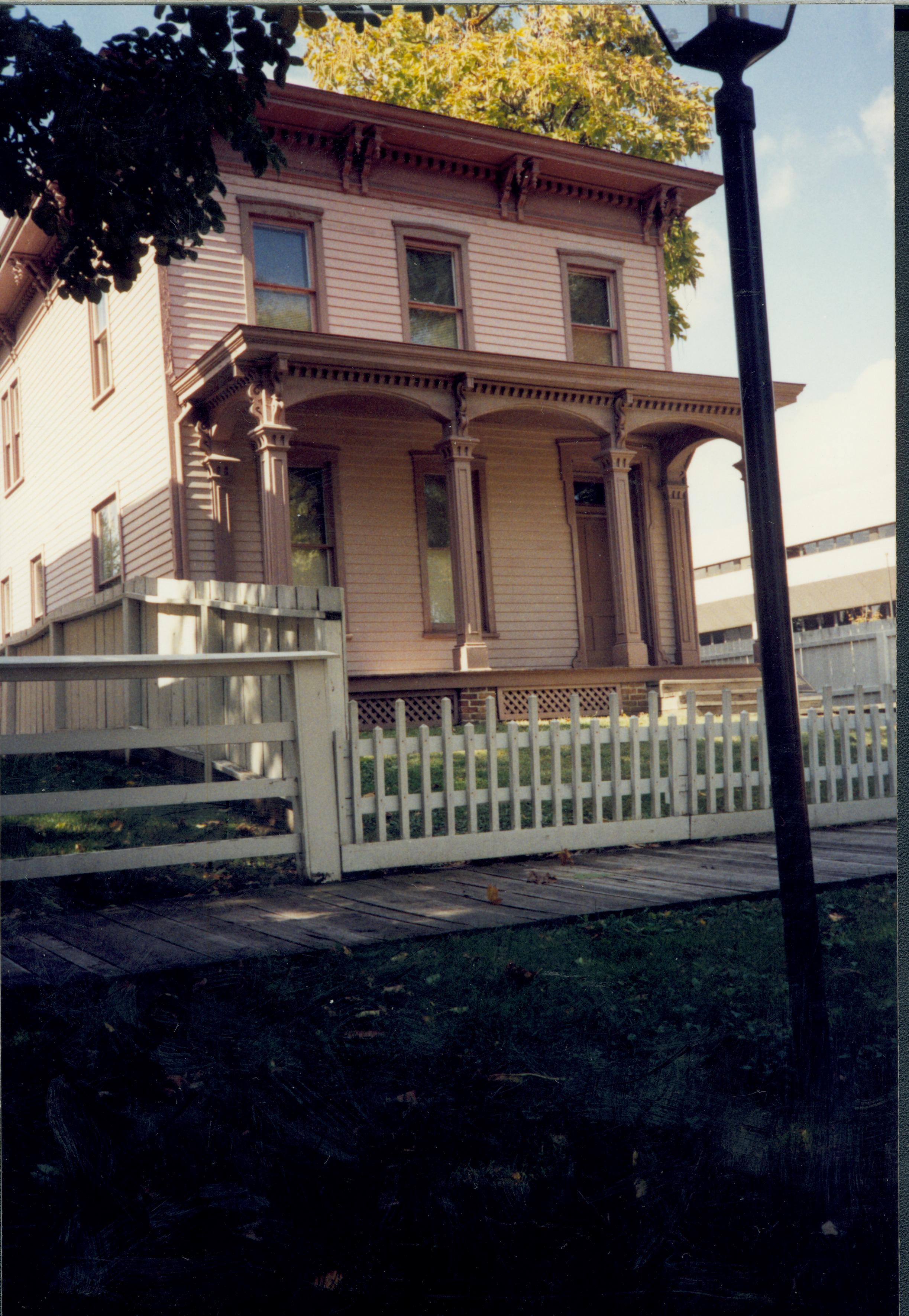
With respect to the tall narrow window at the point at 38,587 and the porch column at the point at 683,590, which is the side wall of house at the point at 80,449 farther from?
the porch column at the point at 683,590

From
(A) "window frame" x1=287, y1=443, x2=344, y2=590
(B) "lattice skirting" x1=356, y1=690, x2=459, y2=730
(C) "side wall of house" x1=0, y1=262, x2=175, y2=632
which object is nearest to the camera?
(C) "side wall of house" x1=0, y1=262, x2=175, y2=632

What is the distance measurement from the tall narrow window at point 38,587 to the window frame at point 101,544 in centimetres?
12

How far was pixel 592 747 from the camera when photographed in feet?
10.3

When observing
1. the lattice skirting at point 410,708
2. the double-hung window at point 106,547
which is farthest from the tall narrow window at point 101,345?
the lattice skirting at point 410,708

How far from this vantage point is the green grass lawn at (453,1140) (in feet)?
4.24

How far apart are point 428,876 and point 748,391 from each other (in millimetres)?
1829

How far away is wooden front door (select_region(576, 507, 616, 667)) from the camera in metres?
2.12

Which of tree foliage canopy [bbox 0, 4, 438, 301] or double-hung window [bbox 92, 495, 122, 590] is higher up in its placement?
tree foliage canopy [bbox 0, 4, 438, 301]

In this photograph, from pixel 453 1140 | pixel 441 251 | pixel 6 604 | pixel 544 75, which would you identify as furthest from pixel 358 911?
pixel 544 75

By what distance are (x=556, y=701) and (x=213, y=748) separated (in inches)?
38.0

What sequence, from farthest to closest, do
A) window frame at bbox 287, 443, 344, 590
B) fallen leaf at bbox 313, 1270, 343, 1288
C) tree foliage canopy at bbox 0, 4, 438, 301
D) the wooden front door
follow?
window frame at bbox 287, 443, 344, 590 → the wooden front door → tree foliage canopy at bbox 0, 4, 438, 301 → fallen leaf at bbox 313, 1270, 343, 1288

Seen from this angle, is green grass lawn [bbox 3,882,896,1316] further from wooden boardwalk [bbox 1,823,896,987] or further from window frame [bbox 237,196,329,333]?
window frame [bbox 237,196,329,333]

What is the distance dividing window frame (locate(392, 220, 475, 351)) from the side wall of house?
24.1 inches

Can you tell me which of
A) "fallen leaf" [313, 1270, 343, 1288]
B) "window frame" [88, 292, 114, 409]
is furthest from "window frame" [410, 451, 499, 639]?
"fallen leaf" [313, 1270, 343, 1288]
